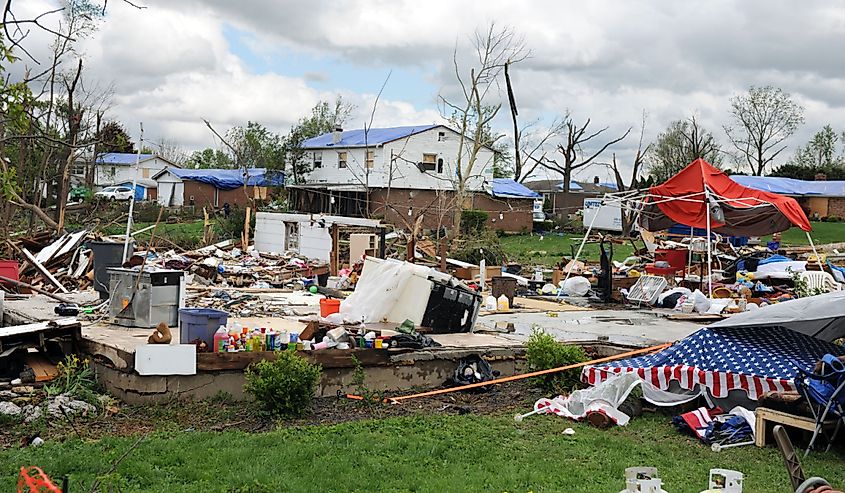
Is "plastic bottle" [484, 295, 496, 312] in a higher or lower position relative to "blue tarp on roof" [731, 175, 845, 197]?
lower

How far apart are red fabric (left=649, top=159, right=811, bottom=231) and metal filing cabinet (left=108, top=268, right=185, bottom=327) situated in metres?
10.8

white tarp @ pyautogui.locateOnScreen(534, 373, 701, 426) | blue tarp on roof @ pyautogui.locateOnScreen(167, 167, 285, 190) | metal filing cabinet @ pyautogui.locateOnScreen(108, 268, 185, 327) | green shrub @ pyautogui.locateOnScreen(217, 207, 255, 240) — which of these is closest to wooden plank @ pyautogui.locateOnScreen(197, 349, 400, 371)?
white tarp @ pyautogui.locateOnScreen(534, 373, 701, 426)

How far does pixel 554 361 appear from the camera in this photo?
965 centimetres

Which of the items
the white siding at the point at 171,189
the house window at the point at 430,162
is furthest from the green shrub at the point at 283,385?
the white siding at the point at 171,189

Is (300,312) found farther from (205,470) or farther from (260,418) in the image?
Result: (205,470)

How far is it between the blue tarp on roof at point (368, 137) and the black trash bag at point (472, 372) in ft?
105

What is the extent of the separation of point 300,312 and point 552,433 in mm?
6126

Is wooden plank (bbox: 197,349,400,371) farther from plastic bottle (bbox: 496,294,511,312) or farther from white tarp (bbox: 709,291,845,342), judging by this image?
plastic bottle (bbox: 496,294,511,312)

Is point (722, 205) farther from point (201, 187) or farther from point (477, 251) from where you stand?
point (201, 187)

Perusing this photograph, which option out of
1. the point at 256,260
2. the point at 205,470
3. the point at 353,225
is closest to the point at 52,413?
the point at 205,470

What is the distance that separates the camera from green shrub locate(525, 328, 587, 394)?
9.54m

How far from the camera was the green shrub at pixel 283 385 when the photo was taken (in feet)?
27.0

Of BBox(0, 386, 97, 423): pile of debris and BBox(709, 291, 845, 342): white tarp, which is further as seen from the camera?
BBox(709, 291, 845, 342): white tarp

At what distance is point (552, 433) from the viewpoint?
795cm
